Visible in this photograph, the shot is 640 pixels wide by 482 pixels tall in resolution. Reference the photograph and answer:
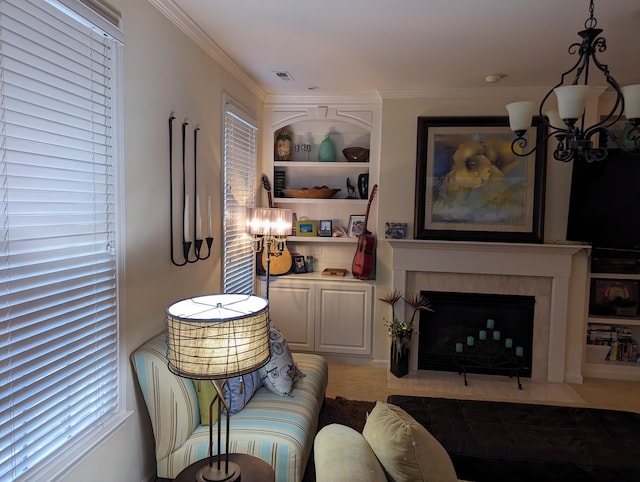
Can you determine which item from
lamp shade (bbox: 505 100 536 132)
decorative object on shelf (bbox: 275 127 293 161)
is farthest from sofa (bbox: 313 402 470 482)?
decorative object on shelf (bbox: 275 127 293 161)

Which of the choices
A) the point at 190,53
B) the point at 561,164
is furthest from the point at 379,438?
the point at 561,164

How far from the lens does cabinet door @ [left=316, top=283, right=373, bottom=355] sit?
13.8 feet

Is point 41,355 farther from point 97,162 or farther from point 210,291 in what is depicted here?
point 210,291

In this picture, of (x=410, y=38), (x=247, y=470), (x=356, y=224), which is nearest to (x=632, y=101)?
(x=410, y=38)

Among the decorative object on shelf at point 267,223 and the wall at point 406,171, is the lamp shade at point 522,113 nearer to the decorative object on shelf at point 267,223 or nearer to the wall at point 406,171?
the wall at point 406,171

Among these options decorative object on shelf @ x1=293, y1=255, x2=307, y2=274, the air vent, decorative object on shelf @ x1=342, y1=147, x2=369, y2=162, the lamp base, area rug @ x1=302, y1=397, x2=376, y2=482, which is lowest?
area rug @ x1=302, y1=397, x2=376, y2=482

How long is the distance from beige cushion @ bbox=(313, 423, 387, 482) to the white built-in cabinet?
2.69 metres

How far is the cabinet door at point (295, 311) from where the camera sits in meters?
4.26

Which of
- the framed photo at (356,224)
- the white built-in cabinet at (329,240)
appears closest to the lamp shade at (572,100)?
the white built-in cabinet at (329,240)

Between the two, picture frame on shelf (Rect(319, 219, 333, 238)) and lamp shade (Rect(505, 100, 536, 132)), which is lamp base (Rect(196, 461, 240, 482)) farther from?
picture frame on shelf (Rect(319, 219, 333, 238))

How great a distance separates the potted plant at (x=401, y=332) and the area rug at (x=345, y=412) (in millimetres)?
626

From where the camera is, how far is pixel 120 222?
1.97 m

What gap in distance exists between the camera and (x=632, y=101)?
1.72 metres

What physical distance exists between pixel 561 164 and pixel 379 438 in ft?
10.9
